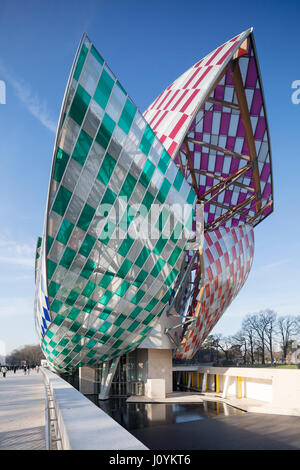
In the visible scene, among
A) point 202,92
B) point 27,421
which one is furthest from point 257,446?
point 202,92

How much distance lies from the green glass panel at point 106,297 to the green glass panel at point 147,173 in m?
6.74

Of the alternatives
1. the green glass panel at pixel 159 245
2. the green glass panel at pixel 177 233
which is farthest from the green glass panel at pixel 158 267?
the green glass panel at pixel 177 233

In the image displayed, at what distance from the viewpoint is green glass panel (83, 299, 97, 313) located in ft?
62.2

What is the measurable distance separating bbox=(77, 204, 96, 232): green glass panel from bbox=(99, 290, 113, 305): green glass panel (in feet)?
17.3

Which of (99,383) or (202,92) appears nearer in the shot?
(202,92)

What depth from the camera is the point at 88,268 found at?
16.8 m

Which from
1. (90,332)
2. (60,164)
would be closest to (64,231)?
(60,164)

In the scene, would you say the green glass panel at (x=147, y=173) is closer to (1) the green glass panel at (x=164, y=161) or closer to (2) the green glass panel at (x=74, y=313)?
(1) the green glass panel at (x=164, y=161)

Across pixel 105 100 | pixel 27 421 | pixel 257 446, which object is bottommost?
pixel 257 446
